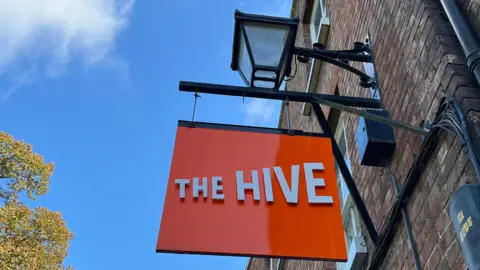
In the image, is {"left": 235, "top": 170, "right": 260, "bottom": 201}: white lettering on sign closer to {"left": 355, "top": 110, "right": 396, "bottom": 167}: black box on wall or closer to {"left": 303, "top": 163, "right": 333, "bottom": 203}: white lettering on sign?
{"left": 303, "top": 163, "right": 333, "bottom": 203}: white lettering on sign

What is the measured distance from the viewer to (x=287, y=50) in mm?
3916

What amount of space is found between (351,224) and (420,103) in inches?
83.1

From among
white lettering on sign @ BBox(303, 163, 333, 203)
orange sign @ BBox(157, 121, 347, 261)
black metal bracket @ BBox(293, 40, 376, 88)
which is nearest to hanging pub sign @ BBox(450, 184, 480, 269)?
orange sign @ BBox(157, 121, 347, 261)

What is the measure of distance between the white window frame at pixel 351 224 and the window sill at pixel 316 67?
122 cm

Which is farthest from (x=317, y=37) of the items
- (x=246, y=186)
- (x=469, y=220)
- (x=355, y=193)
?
(x=469, y=220)

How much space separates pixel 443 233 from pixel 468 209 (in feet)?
2.61

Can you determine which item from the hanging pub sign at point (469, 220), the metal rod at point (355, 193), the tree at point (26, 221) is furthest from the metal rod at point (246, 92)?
the tree at point (26, 221)

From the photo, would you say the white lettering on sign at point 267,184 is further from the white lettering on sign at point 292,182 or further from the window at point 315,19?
the window at point 315,19

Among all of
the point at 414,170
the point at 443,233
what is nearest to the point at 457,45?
the point at 414,170

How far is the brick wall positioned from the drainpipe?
6 cm

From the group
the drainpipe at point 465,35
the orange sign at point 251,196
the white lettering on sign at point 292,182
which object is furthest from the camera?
the white lettering on sign at point 292,182

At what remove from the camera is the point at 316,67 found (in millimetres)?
7004

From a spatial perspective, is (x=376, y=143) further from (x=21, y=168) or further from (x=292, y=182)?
(x=21, y=168)

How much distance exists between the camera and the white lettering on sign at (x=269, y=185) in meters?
3.67
